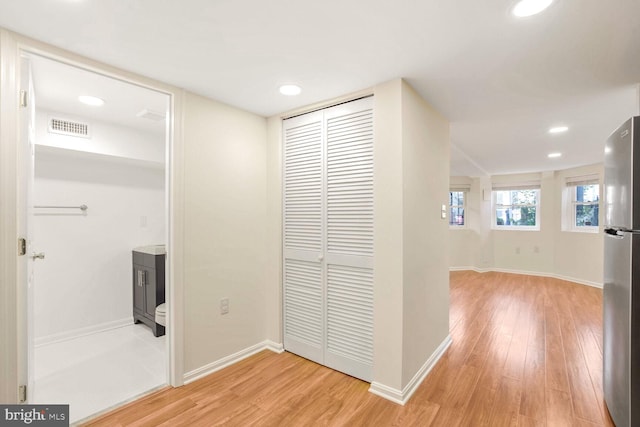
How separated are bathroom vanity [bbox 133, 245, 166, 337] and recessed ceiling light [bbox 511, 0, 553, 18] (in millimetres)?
3392

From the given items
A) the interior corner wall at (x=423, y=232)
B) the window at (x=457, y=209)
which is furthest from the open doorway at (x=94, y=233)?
the window at (x=457, y=209)

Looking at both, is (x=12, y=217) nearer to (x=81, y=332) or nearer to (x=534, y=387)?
(x=81, y=332)

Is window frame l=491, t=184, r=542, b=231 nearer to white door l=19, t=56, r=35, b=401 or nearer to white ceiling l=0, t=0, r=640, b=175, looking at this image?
Result: white ceiling l=0, t=0, r=640, b=175

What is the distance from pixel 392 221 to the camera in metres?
2.15

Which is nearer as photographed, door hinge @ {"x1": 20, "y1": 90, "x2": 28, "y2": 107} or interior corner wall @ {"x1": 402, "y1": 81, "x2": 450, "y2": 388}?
door hinge @ {"x1": 20, "y1": 90, "x2": 28, "y2": 107}

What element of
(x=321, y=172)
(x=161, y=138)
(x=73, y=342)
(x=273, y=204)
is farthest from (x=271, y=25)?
(x=73, y=342)

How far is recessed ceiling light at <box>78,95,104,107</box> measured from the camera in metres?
2.46

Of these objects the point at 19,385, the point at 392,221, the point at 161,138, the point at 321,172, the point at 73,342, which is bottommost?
the point at 73,342

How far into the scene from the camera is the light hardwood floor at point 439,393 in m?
1.92

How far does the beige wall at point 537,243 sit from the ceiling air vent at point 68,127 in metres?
7.09

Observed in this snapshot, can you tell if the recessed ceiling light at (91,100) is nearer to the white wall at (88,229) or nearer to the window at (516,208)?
the white wall at (88,229)

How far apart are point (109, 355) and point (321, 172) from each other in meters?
2.57

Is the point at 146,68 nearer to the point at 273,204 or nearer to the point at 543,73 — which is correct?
the point at 273,204

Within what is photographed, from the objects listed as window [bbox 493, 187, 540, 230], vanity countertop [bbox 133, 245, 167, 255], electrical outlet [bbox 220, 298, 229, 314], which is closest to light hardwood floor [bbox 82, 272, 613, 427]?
electrical outlet [bbox 220, 298, 229, 314]
